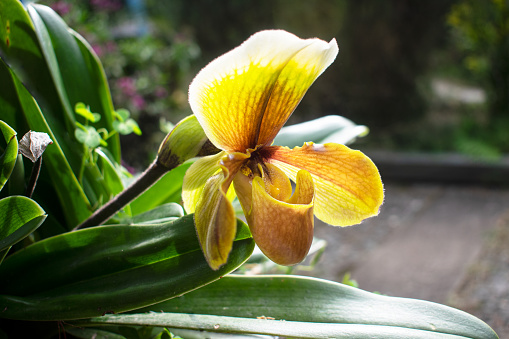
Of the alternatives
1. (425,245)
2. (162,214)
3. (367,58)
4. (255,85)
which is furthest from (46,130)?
(367,58)

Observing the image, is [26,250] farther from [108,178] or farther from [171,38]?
[171,38]

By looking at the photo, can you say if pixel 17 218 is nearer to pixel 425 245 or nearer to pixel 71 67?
pixel 71 67

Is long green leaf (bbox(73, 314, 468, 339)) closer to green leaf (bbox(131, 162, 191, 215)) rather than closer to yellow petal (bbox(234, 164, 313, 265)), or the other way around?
yellow petal (bbox(234, 164, 313, 265))

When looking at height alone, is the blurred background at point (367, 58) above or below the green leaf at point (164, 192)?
below

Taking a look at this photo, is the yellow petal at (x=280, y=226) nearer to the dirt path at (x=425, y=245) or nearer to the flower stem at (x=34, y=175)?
the flower stem at (x=34, y=175)

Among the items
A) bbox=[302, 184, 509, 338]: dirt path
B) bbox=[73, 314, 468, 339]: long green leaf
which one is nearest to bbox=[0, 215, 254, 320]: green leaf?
bbox=[73, 314, 468, 339]: long green leaf

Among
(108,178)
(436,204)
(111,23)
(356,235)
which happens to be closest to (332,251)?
(356,235)

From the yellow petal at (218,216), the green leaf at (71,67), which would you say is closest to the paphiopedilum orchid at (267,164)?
the yellow petal at (218,216)
